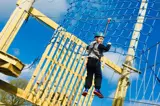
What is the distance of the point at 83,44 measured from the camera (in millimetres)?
7379

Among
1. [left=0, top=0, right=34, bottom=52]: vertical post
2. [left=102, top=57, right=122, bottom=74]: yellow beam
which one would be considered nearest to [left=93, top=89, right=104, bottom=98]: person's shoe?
[left=0, top=0, right=34, bottom=52]: vertical post

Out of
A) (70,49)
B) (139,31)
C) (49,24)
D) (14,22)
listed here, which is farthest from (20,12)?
(139,31)

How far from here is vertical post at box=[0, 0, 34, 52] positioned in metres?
5.77

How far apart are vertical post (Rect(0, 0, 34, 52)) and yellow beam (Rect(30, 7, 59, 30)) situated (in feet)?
0.86

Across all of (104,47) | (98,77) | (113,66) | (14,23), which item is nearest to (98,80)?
(98,77)

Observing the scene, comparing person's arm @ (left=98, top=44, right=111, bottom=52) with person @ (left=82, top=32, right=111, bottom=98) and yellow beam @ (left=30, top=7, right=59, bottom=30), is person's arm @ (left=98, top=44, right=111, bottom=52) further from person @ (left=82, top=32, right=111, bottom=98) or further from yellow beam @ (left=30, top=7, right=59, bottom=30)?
yellow beam @ (left=30, top=7, right=59, bottom=30)

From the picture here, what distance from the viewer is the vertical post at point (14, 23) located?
5.77m

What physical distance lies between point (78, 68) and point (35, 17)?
5.09 ft

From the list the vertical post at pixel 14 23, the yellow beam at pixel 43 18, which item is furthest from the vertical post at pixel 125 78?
the vertical post at pixel 14 23

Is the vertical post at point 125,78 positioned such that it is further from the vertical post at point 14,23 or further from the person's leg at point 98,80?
the vertical post at point 14,23

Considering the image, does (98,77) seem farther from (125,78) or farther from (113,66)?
(113,66)

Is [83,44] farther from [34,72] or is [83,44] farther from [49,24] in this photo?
[34,72]

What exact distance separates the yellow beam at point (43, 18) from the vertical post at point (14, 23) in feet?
0.86

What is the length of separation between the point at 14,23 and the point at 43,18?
1.01 m
